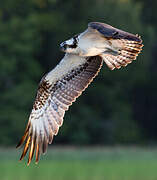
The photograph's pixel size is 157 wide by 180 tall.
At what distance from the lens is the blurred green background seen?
28750 mm

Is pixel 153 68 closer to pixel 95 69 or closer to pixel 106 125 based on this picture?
pixel 106 125

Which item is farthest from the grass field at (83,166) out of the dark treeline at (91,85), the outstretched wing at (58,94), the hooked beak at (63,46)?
the hooked beak at (63,46)

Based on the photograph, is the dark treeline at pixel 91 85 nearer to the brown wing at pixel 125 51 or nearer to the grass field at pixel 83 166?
the grass field at pixel 83 166

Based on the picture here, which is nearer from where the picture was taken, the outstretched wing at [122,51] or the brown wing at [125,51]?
the outstretched wing at [122,51]

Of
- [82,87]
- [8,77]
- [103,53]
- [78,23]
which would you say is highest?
[103,53]

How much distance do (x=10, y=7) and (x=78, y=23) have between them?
319 centimetres

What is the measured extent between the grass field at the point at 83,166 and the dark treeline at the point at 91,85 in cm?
590

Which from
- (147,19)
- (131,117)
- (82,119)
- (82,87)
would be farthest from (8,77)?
(82,87)

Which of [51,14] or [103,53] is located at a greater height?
[103,53]

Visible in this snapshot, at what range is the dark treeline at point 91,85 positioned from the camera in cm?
2883

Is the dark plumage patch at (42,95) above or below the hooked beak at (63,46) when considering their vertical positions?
below

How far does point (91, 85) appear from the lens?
30219mm

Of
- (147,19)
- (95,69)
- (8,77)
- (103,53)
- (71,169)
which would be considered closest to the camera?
(103,53)

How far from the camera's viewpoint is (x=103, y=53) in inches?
368
